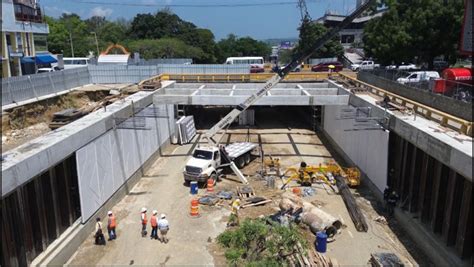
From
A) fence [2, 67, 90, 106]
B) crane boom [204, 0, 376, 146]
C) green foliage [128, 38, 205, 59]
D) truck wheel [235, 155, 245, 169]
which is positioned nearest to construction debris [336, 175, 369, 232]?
truck wheel [235, 155, 245, 169]

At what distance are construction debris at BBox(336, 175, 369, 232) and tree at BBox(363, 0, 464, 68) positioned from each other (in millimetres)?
32636

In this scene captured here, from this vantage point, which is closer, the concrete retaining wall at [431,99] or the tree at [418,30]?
the concrete retaining wall at [431,99]

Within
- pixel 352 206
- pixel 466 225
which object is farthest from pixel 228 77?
pixel 466 225

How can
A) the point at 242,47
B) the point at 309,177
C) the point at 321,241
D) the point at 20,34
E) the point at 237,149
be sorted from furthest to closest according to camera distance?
1. the point at 242,47
2. the point at 20,34
3. the point at 237,149
4. the point at 309,177
5. the point at 321,241

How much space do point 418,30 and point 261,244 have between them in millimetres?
41826

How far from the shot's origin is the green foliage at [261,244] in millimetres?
14570

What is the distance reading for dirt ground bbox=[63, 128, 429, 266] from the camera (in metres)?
15.7

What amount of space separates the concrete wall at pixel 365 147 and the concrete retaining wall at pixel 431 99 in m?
3.24

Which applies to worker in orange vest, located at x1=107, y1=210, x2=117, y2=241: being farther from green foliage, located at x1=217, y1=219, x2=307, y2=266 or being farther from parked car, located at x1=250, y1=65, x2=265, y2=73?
parked car, located at x1=250, y1=65, x2=265, y2=73

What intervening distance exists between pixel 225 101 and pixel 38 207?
15657 millimetres

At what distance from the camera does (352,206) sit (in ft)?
64.0

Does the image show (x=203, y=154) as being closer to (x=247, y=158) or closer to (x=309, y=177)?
(x=247, y=158)

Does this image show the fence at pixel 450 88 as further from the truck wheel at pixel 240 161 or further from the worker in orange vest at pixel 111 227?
the worker in orange vest at pixel 111 227

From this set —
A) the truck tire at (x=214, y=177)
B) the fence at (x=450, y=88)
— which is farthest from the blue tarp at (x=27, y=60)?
the fence at (x=450, y=88)
